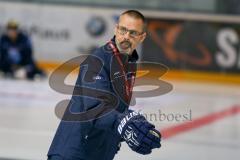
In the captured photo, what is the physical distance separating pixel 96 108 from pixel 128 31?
0.38m

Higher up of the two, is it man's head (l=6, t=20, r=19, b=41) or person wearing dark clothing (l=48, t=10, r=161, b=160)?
person wearing dark clothing (l=48, t=10, r=161, b=160)

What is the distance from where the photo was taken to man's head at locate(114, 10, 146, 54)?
3.31 meters

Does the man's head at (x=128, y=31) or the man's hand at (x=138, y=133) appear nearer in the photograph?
the man's hand at (x=138, y=133)

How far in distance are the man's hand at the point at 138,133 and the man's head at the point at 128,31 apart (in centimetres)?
35

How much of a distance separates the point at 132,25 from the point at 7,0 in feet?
43.3

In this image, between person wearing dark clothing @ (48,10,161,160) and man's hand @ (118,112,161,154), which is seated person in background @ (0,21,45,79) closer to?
person wearing dark clothing @ (48,10,161,160)

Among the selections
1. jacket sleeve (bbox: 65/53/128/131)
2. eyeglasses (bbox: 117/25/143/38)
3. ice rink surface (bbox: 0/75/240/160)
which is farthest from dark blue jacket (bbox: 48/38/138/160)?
ice rink surface (bbox: 0/75/240/160)

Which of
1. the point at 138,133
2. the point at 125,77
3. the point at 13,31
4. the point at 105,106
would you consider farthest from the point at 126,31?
the point at 13,31

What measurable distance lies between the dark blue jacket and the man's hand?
62 millimetres

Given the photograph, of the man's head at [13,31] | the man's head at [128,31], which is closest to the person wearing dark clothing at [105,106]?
the man's head at [128,31]

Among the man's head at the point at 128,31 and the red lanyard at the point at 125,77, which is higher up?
the man's head at the point at 128,31

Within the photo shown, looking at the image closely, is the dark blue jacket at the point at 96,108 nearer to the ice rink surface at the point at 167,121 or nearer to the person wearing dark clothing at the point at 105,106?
the person wearing dark clothing at the point at 105,106

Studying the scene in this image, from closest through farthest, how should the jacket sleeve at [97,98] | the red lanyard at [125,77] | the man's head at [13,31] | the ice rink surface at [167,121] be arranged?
the jacket sleeve at [97,98] → the red lanyard at [125,77] → the ice rink surface at [167,121] → the man's head at [13,31]

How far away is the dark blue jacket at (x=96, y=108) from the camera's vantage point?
A: 327 centimetres
